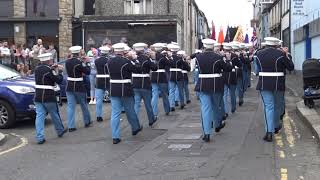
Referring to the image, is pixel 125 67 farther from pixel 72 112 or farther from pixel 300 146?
pixel 300 146

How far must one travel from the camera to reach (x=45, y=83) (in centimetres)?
1144

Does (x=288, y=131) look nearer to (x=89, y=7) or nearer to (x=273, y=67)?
(x=273, y=67)

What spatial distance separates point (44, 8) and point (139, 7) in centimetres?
560

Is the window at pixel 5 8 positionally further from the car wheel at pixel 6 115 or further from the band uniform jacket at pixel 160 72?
the car wheel at pixel 6 115

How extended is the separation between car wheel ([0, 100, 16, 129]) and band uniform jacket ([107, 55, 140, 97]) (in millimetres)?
3276

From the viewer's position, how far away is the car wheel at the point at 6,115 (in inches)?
527

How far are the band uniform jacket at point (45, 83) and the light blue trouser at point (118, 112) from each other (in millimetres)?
1166

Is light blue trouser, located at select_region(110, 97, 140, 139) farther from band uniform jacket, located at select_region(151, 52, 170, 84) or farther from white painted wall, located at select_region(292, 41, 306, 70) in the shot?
white painted wall, located at select_region(292, 41, 306, 70)

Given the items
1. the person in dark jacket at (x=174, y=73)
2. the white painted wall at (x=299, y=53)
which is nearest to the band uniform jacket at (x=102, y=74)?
the person in dark jacket at (x=174, y=73)

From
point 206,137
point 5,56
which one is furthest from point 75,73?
point 5,56

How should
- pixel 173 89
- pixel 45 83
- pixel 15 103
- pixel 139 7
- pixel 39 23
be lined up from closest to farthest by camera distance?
pixel 45 83, pixel 15 103, pixel 173 89, pixel 39 23, pixel 139 7

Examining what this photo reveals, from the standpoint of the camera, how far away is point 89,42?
3061 centimetres

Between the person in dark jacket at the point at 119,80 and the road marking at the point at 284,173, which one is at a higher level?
the person in dark jacket at the point at 119,80

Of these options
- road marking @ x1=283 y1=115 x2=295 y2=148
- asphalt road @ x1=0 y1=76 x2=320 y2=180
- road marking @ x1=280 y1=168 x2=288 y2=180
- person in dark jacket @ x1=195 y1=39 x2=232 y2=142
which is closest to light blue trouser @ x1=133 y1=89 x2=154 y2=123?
asphalt road @ x1=0 y1=76 x2=320 y2=180
